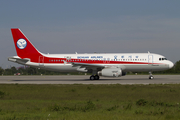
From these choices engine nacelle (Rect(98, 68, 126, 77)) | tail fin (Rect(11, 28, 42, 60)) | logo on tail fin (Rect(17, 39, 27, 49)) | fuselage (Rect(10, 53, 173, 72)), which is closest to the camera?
engine nacelle (Rect(98, 68, 126, 77))

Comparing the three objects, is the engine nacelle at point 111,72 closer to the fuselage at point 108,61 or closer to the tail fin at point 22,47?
the fuselage at point 108,61

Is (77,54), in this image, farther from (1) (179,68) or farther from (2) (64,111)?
(1) (179,68)

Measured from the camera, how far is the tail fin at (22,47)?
39.7 m

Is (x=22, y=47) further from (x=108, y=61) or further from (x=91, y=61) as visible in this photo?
(x=108, y=61)

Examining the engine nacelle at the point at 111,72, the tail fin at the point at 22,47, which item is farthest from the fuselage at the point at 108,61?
the engine nacelle at the point at 111,72

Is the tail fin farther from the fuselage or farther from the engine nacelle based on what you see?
the engine nacelle

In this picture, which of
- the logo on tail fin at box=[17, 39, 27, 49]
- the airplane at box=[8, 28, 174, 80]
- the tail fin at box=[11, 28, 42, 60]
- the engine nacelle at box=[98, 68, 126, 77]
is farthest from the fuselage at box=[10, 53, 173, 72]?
the logo on tail fin at box=[17, 39, 27, 49]

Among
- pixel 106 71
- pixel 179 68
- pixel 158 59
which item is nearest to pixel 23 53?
pixel 106 71

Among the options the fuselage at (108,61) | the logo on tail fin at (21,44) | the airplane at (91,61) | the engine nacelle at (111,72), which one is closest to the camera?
the engine nacelle at (111,72)

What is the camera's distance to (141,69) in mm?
37469

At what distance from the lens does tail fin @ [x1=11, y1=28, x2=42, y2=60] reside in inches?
1561

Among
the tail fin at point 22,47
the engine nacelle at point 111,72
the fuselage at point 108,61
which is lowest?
the engine nacelle at point 111,72

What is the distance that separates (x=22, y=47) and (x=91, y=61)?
41.0 ft

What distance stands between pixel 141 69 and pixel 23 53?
20.6 metres
